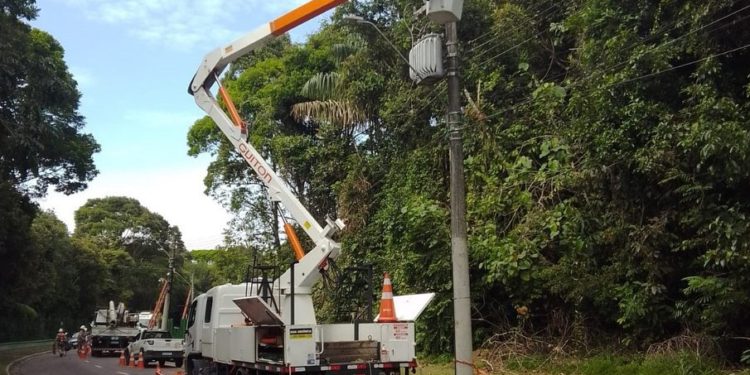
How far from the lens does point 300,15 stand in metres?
14.7

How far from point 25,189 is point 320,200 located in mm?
13092

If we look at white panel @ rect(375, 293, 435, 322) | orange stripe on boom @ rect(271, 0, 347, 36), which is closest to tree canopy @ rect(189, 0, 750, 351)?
white panel @ rect(375, 293, 435, 322)

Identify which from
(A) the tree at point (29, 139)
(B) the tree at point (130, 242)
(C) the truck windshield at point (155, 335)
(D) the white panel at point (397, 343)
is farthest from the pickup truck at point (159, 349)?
(B) the tree at point (130, 242)

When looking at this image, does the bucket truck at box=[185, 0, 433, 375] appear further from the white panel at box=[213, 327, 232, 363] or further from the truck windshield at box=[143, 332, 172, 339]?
the truck windshield at box=[143, 332, 172, 339]

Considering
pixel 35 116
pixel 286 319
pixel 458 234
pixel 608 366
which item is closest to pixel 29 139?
pixel 35 116

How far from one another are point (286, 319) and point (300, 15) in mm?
6368

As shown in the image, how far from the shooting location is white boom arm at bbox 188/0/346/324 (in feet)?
43.5

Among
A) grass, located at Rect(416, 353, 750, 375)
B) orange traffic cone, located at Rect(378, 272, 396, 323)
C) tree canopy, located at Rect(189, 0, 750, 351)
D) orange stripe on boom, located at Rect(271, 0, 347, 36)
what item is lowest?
grass, located at Rect(416, 353, 750, 375)

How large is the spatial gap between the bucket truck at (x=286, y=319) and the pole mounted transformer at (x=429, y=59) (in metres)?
3.31

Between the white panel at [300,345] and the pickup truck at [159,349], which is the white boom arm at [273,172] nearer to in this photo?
the white panel at [300,345]

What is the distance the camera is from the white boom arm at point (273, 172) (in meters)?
13.3

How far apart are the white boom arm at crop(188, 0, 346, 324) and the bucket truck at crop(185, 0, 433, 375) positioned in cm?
2

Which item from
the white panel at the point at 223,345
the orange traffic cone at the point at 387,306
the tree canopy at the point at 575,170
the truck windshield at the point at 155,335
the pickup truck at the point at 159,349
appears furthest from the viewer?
the truck windshield at the point at 155,335

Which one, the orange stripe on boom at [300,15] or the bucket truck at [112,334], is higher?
the orange stripe on boom at [300,15]
